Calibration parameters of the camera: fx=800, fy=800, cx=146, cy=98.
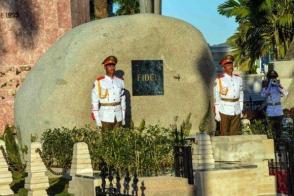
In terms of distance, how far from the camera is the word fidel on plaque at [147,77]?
14.3m

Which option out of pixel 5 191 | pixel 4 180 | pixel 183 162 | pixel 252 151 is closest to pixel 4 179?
pixel 4 180

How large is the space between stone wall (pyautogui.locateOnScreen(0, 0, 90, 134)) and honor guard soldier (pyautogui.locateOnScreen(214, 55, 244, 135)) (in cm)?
717

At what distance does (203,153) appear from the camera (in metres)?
10.2

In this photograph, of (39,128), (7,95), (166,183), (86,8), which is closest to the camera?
(166,183)

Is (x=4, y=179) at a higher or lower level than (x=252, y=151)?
lower

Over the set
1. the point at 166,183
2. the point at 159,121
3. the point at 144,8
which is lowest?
the point at 166,183

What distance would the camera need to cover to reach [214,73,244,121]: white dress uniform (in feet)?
38.9

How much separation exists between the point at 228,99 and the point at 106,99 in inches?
78.8

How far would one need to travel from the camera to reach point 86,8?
63.4 feet

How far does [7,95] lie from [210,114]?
5361 mm

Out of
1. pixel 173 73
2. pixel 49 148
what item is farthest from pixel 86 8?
pixel 49 148

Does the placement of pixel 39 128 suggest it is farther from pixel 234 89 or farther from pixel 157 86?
pixel 234 89

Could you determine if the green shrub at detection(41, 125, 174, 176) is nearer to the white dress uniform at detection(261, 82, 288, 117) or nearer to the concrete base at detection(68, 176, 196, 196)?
the concrete base at detection(68, 176, 196, 196)

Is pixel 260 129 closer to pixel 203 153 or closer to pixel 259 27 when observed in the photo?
pixel 203 153
